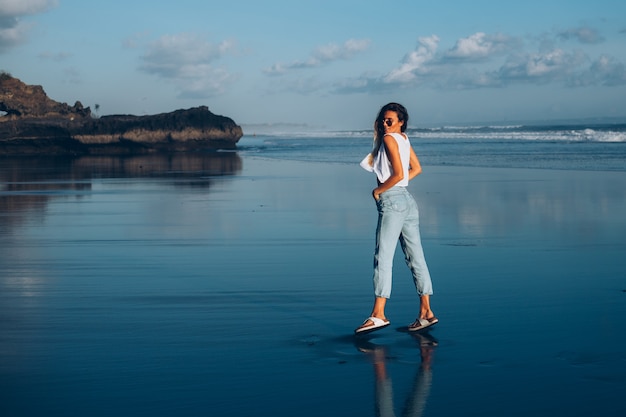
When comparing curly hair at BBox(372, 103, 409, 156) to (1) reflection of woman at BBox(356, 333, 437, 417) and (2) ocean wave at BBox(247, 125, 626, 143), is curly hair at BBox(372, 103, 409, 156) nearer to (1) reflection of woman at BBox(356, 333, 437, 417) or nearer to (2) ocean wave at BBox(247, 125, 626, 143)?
(1) reflection of woman at BBox(356, 333, 437, 417)

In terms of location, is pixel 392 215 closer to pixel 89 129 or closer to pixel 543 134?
pixel 89 129

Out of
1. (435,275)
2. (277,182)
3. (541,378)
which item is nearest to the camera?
(541,378)

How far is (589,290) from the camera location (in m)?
6.79

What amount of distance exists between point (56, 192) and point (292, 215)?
7550mm

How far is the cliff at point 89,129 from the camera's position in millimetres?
47750

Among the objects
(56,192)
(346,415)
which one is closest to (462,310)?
(346,415)

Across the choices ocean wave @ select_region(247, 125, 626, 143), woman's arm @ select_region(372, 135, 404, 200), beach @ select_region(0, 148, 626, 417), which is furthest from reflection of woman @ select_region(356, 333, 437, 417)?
ocean wave @ select_region(247, 125, 626, 143)

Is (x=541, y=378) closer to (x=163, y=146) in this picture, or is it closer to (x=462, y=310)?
(x=462, y=310)

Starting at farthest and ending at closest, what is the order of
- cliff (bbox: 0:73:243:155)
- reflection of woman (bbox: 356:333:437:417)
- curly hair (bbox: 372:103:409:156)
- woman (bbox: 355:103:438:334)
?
cliff (bbox: 0:73:243:155) → curly hair (bbox: 372:103:409:156) → woman (bbox: 355:103:438:334) → reflection of woman (bbox: 356:333:437:417)

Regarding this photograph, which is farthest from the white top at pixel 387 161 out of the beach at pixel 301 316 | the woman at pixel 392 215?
the beach at pixel 301 316

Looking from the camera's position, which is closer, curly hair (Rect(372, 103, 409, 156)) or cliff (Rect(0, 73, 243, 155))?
curly hair (Rect(372, 103, 409, 156))

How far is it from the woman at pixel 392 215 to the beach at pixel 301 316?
236 mm

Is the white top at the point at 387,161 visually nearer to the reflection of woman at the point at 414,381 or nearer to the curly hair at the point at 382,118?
the curly hair at the point at 382,118

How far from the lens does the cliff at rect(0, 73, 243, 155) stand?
1880 inches
